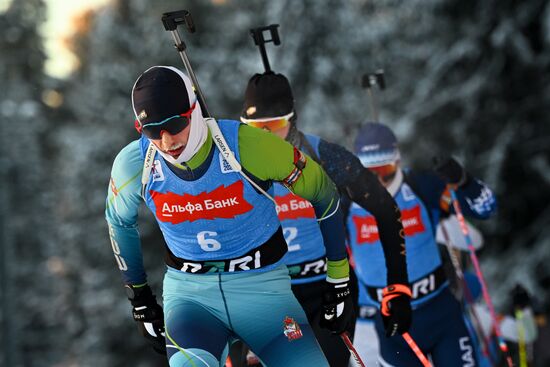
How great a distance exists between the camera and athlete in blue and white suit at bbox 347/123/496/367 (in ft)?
21.3

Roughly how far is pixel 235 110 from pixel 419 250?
22.6m

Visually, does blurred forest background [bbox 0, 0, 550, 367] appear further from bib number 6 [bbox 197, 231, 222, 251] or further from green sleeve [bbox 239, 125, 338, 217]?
bib number 6 [bbox 197, 231, 222, 251]

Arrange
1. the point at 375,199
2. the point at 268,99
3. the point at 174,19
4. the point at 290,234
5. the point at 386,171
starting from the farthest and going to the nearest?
the point at 386,171
the point at 268,99
the point at 290,234
the point at 174,19
the point at 375,199

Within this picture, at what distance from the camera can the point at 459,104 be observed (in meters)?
20.0

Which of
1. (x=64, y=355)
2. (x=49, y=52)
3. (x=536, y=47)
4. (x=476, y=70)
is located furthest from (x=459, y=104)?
(x=49, y=52)

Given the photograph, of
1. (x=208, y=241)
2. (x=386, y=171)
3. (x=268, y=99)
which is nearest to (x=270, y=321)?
(x=208, y=241)

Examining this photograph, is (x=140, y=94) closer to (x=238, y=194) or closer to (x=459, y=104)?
(x=238, y=194)

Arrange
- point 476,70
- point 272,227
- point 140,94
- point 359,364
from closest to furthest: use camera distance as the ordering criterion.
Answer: point 140,94, point 272,227, point 359,364, point 476,70

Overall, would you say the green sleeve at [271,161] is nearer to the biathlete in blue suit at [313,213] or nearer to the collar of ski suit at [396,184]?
the biathlete in blue suit at [313,213]

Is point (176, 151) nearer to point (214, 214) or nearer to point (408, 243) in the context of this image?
point (214, 214)

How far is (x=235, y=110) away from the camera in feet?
94.5

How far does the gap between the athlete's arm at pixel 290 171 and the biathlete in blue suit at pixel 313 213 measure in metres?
0.43

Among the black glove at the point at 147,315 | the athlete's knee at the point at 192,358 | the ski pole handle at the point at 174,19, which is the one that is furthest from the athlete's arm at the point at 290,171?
the ski pole handle at the point at 174,19

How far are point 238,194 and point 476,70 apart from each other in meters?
16.3
